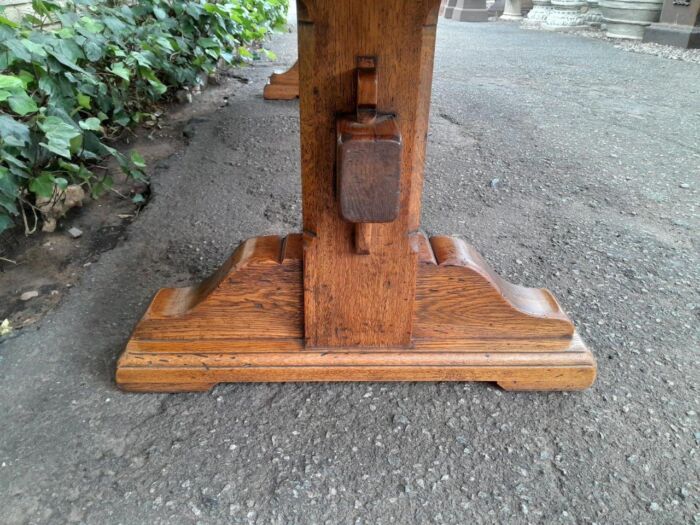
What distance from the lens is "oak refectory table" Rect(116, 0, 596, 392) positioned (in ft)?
3.45

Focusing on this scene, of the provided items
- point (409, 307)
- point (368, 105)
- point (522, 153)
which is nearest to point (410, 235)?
point (409, 307)

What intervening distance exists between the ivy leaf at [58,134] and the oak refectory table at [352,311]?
1.74ft

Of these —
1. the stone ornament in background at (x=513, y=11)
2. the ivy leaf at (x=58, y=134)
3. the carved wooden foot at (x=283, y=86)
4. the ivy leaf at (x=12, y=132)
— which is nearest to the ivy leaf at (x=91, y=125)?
the ivy leaf at (x=58, y=134)

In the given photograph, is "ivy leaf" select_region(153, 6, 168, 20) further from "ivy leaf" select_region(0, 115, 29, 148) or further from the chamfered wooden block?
the chamfered wooden block

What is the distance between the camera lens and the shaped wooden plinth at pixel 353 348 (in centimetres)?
119

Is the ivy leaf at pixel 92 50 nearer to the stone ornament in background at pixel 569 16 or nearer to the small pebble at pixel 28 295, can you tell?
the small pebble at pixel 28 295

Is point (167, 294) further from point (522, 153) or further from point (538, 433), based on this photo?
point (522, 153)

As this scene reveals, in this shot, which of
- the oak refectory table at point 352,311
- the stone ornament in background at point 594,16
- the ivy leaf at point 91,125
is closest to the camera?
the oak refectory table at point 352,311

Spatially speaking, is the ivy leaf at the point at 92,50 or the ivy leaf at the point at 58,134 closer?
the ivy leaf at the point at 58,134

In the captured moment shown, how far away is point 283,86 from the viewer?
3.57 meters

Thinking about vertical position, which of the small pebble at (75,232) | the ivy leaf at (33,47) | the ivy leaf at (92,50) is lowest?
the small pebble at (75,232)

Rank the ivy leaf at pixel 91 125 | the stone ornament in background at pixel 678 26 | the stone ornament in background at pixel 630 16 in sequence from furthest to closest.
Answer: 1. the stone ornament in background at pixel 630 16
2. the stone ornament in background at pixel 678 26
3. the ivy leaf at pixel 91 125

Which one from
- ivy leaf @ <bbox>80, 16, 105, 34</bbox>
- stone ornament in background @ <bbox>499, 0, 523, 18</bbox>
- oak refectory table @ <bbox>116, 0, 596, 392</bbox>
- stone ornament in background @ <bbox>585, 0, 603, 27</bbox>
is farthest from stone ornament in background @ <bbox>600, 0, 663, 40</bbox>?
oak refectory table @ <bbox>116, 0, 596, 392</bbox>

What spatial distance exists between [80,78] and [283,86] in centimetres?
178
